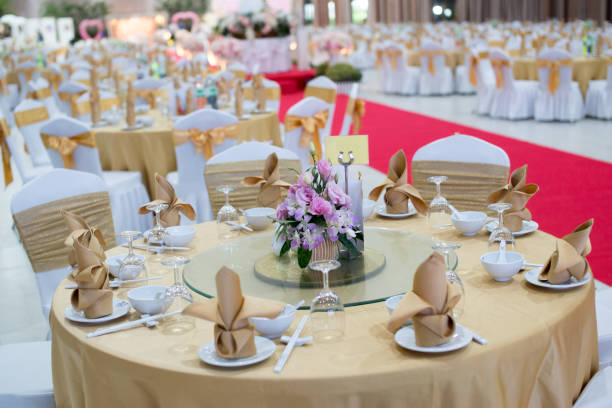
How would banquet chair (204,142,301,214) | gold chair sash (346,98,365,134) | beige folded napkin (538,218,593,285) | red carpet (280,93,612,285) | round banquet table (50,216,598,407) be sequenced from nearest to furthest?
round banquet table (50,216,598,407) < beige folded napkin (538,218,593,285) < banquet chair (204,142,301,214) < red carpet (280,93,612,285) < gold chair sash (346,98,365,134)

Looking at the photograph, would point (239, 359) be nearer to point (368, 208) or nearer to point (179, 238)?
point (179, 238)

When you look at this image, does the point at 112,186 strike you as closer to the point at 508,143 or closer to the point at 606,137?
the point at 508,143

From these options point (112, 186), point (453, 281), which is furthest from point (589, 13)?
point (453, 281)

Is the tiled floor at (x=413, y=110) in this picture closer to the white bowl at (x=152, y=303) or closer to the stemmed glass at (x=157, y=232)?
the stemmed glass at (x=157, y=232)

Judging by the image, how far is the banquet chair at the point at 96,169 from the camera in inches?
199

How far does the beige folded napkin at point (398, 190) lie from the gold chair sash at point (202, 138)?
208 cm

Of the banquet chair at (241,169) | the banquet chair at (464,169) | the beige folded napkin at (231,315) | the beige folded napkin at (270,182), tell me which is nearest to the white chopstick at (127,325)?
the beige folded napkin at (231,315)

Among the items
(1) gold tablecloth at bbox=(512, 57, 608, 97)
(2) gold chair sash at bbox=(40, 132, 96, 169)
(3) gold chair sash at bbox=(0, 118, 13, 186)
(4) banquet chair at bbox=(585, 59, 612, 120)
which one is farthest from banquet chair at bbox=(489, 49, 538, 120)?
(3) gold chair sash at bbox=(0, 118, 13, 186)

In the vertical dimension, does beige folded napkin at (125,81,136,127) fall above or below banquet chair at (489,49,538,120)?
above

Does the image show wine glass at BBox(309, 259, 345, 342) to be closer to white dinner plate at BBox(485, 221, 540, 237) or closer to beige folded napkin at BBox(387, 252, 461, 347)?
beige folded napkin at BBox(387, 252, 461, 347)

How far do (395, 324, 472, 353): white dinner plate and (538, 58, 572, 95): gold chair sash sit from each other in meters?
8.41

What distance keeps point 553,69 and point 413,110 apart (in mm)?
2660

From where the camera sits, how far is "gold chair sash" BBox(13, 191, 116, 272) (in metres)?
3.31

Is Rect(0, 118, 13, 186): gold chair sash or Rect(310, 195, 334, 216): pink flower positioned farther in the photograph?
Rect(0, 118, 13, 186): gold chair sash
